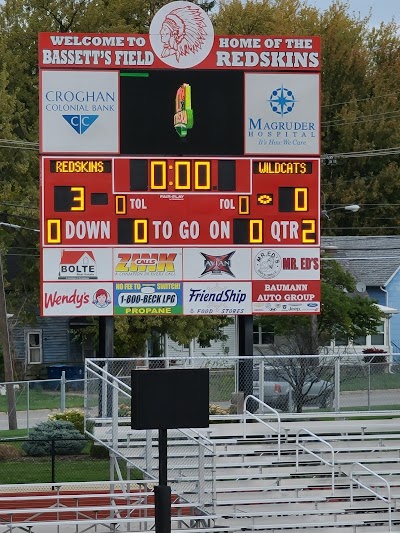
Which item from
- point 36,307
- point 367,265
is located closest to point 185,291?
point 36,307

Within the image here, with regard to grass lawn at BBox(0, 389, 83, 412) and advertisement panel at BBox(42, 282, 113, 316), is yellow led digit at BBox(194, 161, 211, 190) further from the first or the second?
grass lawn at BBox(0, 389, 83, 412)

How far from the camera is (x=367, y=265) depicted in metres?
52.3

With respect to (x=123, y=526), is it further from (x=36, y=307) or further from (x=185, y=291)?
(x=36, y=307)

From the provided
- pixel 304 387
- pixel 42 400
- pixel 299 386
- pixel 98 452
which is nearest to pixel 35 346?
pixel 42 400

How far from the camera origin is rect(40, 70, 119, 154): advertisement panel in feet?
72.5

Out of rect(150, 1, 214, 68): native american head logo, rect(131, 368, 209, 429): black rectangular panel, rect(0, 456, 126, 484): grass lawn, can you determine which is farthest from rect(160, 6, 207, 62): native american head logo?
rect(131, 368, 209, 429): black rectangular panel

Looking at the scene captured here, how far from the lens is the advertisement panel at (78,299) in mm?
22156

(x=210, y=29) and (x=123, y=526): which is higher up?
(x=210, y=29)

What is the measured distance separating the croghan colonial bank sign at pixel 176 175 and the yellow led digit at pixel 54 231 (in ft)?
0.05

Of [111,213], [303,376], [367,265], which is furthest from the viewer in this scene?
[367,265]

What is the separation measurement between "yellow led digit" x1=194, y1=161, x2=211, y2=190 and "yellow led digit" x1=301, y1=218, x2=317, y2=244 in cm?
172

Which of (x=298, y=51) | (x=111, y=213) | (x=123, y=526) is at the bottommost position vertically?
(x=123, y=526)

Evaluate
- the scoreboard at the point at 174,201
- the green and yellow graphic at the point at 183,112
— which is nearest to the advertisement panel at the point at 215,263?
the scoreboard at the point at 174,201

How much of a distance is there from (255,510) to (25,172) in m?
26.2
